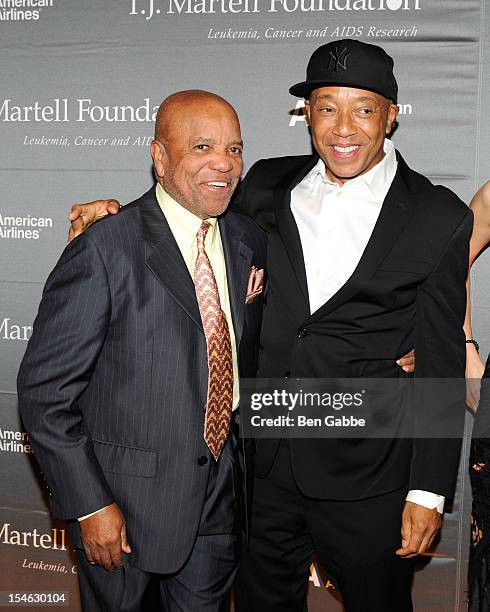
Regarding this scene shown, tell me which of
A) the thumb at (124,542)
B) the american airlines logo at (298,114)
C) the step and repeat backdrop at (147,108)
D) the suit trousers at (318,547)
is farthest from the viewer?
the american airlines logo at (298,114)

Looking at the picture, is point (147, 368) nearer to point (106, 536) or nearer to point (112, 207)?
point (106, 536)

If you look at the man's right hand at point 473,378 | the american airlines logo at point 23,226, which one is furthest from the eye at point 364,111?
the american airlines logo at point 23,226

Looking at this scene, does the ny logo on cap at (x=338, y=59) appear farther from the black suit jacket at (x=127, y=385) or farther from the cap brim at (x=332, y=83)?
the black suit jacket at (x=127, y=385)

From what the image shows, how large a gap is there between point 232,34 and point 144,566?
1.80 meters

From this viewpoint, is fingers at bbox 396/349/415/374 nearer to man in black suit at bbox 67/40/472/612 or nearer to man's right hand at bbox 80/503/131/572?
man in black suit at bbox 67/40/472/612

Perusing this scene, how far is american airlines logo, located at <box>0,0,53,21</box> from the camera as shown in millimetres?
2896

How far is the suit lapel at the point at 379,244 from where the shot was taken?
6.62 feet

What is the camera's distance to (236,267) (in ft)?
6.72

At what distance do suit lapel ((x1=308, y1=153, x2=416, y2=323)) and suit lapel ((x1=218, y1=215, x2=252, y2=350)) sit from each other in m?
0.19

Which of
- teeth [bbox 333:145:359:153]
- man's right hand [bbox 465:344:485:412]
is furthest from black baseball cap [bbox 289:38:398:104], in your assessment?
man's right hand [bbox 465:344:485:412]

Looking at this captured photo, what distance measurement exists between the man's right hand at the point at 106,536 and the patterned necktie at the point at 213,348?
28 centimetres

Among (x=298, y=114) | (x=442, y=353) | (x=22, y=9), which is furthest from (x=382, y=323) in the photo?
(x=22, y=9)

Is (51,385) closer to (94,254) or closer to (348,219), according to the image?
(94,254)

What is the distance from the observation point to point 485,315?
107 inches
